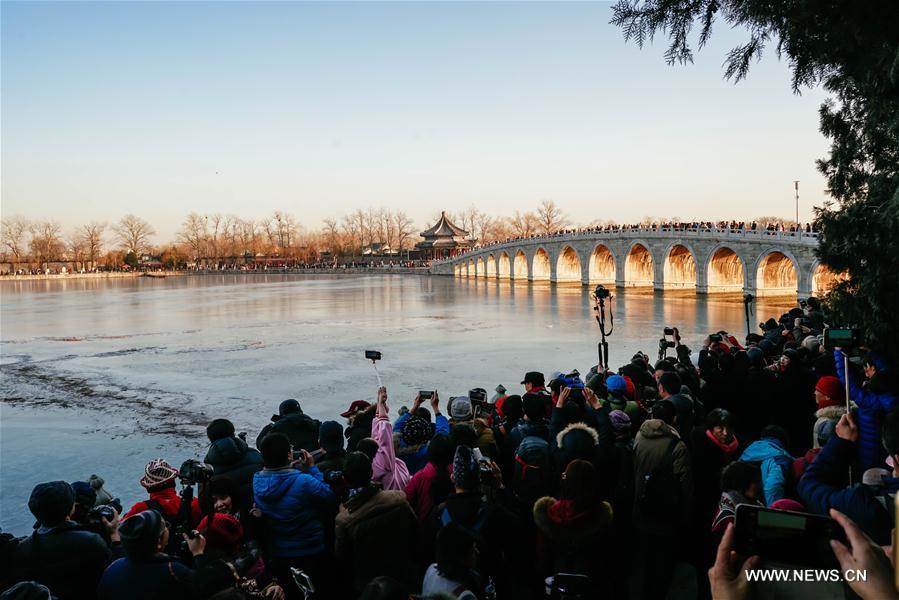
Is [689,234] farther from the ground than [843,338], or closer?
farther from the ground

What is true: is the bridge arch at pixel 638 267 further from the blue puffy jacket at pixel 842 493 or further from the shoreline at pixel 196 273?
the blue puffy jacket at pixel 842 493

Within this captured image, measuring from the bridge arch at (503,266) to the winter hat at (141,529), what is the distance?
206 ft

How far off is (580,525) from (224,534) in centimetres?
160

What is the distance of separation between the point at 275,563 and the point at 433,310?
28.2 m

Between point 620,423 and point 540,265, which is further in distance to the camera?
point 540,265

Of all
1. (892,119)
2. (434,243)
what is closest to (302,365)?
(892,119)

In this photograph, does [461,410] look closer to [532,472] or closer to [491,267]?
[532,472]

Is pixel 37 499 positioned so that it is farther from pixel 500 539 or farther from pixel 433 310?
pixel 433 310

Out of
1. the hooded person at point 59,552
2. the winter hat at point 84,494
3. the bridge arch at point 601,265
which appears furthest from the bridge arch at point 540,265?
the hooded person at point 59,552

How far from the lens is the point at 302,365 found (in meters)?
16.7

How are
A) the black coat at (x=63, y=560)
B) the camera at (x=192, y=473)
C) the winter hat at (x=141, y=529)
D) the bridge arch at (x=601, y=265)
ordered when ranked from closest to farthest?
the winter hat at (x=141, y=529) → the black coat at (x=63, y=560) → the camera at (x=192, y=473) → the bridge arch at (x=601, y=265)

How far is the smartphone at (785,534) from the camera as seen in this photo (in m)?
1.43

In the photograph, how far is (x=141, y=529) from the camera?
2449mm

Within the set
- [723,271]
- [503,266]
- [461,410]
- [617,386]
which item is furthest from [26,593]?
[503,266]
